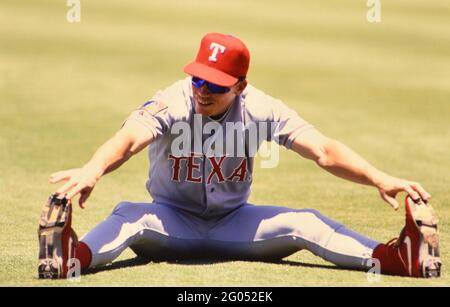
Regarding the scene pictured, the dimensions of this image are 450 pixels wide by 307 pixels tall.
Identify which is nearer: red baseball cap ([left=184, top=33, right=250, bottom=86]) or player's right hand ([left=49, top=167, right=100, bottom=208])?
player's right hand ([left=49, top=167, right=100, bottom=208])

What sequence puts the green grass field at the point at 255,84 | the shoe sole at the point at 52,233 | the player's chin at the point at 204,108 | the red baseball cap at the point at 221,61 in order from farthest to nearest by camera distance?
the green grass field at the point at 255,84 < the player's chin at the point at 204,108 < the red baseball cap at the point at 221,61 < the shoe sole at the point at 52,233

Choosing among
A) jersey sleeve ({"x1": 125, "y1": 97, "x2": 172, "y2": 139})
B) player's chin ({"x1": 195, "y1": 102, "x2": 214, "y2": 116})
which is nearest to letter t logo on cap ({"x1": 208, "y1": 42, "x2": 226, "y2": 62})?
player's chin ({"x1": 195, "y1": 102, "x2": 214, "y2": 116})

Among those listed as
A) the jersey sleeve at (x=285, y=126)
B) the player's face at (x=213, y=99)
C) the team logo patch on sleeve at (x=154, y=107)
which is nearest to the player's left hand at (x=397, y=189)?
the jersey sleeve at (x=285, y=126)

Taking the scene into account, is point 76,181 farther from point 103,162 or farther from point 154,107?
point 154,107

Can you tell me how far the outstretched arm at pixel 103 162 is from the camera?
5156 millimetres

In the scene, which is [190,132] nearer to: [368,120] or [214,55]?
[214,55]

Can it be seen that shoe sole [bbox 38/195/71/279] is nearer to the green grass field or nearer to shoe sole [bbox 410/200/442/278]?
the green grass field

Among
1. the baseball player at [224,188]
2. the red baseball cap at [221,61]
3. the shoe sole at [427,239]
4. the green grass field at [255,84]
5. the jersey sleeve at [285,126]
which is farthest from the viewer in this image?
the green grass field at [255,84]

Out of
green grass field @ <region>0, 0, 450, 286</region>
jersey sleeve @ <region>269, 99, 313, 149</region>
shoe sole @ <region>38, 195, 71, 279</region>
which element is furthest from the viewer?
green grass field @ <region>0, 0, 450, 286</region>

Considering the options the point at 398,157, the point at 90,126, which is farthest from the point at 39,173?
the point at 398,157

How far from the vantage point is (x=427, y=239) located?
5.43m

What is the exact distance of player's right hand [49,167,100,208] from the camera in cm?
512

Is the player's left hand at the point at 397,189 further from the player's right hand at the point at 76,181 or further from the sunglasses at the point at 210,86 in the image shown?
the player's right hand at the point at 76,181

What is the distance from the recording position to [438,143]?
12.0m
